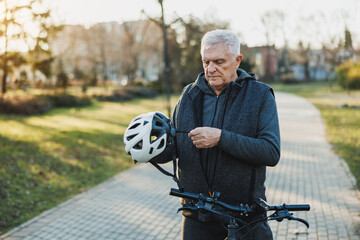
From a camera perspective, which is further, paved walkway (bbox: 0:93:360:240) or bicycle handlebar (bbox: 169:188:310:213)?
paved walkway (bbox: 0:93:360:240)

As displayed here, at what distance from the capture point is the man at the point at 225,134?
7.77 ft

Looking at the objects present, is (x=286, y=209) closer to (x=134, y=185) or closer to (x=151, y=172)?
(x=134, y=185)

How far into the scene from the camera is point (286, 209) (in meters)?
2.41

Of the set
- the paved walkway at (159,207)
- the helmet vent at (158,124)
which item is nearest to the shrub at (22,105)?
the paved walkway at (159,207)

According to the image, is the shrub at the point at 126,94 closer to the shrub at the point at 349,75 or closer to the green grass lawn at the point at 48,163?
the green grass lawn at the point at 48,163

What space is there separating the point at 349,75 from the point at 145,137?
1716 inches

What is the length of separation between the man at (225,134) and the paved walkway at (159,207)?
3.30 m

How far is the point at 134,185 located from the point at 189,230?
619 cm

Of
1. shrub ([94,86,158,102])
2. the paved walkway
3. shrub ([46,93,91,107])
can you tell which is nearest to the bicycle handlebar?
the paved walkway

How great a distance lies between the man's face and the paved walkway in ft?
12.1

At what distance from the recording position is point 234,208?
2381 mm

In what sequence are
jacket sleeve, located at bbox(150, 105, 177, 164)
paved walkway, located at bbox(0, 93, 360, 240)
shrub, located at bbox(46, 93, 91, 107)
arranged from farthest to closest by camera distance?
shrub, located at bbox(46, 93, 91, 107) → paved walkway, located at bbox(0, 93, 360, 240) → jacket sleeve, located at bbox(150, 105, 177, 164)

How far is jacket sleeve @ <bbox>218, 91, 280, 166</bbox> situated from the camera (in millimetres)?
2275

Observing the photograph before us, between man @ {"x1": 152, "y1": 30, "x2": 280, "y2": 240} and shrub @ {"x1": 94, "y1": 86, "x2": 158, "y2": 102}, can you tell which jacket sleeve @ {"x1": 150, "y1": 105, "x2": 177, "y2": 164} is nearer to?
man @ {"x1": 152, "y1": 30, "x2": 280, "y2": 240}
